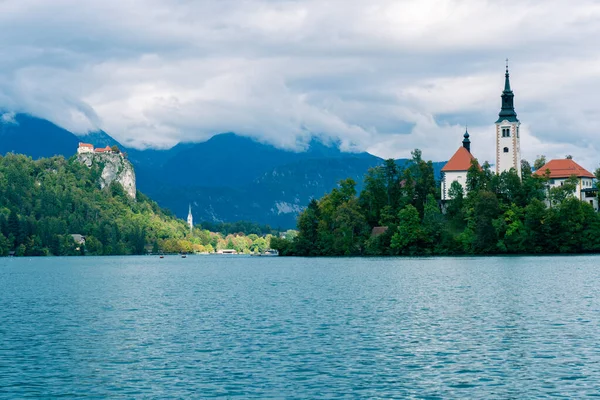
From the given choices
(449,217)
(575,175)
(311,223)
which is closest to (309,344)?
(449,217)

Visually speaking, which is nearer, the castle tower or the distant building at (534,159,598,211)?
the distant building at (534,159,598,211)

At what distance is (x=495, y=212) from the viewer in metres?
161

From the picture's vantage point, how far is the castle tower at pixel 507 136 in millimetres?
185000

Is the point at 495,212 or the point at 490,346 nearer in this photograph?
the point at 490,346

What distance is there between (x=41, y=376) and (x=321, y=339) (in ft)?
51.9

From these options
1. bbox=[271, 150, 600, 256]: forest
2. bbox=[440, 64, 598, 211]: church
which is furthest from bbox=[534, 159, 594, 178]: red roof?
bbox=[271, 150, 600, 256]: forest

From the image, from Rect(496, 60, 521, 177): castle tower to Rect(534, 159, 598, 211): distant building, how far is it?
20.8 feet

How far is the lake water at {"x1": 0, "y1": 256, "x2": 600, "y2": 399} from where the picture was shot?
3291 cm

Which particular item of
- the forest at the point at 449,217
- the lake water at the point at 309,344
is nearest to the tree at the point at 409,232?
the forest at the point at 449,217

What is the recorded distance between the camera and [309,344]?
143ft

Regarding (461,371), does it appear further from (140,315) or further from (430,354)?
(140,315)

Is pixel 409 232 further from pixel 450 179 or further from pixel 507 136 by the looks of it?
pixel 507 136

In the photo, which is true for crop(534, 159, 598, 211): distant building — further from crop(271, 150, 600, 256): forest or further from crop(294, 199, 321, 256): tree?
crop(294, 199, 321, 256): tree

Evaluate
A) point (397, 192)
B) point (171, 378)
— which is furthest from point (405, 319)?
point (397, 192)
